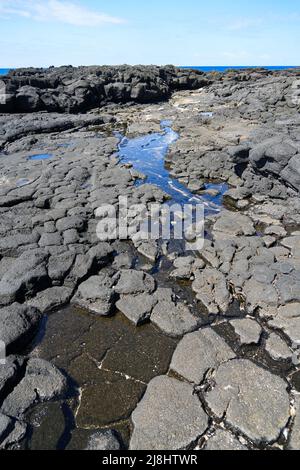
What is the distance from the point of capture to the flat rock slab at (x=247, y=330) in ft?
15.9

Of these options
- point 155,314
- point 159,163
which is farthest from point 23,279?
point 159,163

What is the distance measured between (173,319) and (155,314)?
12.6 inches

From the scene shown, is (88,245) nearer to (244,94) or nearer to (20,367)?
(20,367)

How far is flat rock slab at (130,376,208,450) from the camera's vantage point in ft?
11.6

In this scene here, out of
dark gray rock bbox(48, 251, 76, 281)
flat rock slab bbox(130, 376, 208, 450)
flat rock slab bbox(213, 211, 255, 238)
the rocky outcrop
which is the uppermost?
the rocky outcrop

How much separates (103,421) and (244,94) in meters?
29.4

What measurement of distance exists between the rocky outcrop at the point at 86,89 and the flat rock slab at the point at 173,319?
24.3 m

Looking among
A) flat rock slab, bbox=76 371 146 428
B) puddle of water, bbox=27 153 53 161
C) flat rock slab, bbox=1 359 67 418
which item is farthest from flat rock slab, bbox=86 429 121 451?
puddle of water, bbox=27 153 53 161

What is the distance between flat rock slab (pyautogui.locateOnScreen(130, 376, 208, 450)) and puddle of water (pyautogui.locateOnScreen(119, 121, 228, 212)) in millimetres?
5842

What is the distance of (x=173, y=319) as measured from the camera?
526 cm

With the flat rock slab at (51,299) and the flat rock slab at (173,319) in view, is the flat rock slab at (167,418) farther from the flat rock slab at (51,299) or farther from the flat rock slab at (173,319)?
the flat rock slab at (51,299)

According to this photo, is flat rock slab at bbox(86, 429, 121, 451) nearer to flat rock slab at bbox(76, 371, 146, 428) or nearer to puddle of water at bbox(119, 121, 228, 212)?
flat rock slab at bbox(76, 371, 146, 428)
